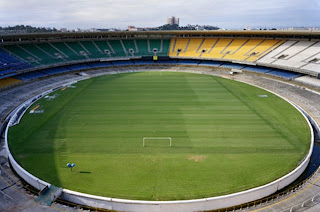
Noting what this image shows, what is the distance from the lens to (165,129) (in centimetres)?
2588

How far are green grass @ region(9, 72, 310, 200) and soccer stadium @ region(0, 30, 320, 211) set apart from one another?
11cm

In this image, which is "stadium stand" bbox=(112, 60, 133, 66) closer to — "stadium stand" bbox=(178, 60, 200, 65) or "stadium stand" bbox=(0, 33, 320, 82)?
"stadium stand" bbox=(0, 33, 320, 82)

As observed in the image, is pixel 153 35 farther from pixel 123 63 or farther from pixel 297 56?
pixel 297 56

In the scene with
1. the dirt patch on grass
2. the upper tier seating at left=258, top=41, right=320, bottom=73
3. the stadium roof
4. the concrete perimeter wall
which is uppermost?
the stadium roof

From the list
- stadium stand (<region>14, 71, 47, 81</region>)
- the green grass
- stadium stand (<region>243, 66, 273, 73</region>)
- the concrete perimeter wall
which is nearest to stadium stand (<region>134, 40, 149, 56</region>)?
stadium stand (<region>14, 71, 47, 81</region>)

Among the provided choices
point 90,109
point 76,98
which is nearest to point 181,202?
point 90,109

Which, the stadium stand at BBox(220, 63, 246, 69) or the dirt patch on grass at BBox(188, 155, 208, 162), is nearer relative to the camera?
the dirt patch on grass at BBox(188, 155, 208, 162)

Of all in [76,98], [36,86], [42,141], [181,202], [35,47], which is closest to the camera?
[181,202]

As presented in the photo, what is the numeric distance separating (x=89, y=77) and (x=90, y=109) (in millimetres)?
21327

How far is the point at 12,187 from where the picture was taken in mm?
16266

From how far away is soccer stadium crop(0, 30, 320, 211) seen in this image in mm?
15977

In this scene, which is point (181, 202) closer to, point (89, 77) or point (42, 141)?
point (42, 141)

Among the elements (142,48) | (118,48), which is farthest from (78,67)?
(142,48)

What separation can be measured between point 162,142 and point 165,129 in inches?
120
